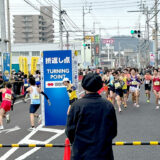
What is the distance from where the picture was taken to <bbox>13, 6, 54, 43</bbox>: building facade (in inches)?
4592

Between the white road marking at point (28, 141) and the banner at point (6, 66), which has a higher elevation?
the banner at point (6, 66)

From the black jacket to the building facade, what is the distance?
114545 mm

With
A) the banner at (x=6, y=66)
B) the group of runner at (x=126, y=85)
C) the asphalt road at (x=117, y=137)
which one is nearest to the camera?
the asphalt road at (x=117, y=137)

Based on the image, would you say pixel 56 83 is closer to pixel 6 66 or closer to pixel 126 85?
pixel 126 85

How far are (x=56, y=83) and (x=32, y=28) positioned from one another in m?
107

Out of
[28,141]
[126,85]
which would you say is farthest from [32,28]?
[28,141]

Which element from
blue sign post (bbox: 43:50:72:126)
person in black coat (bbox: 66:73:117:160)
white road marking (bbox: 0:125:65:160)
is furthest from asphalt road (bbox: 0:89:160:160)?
person in black coat (bbox: 66:73:117:160)

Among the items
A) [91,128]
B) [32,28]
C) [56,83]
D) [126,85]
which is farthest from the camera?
[32,28]

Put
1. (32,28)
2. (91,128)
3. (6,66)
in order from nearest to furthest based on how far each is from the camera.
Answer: (91,128) → (6,66) → (32,28)

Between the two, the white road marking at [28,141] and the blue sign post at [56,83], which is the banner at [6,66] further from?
the white road marking at [28,141]

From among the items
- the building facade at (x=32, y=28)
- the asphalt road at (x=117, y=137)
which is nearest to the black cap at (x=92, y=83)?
the asphalt road at (x=117, y=137)

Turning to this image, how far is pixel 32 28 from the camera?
383 ft

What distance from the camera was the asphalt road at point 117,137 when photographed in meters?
7.27

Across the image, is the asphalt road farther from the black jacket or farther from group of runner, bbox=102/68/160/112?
the black jacket
